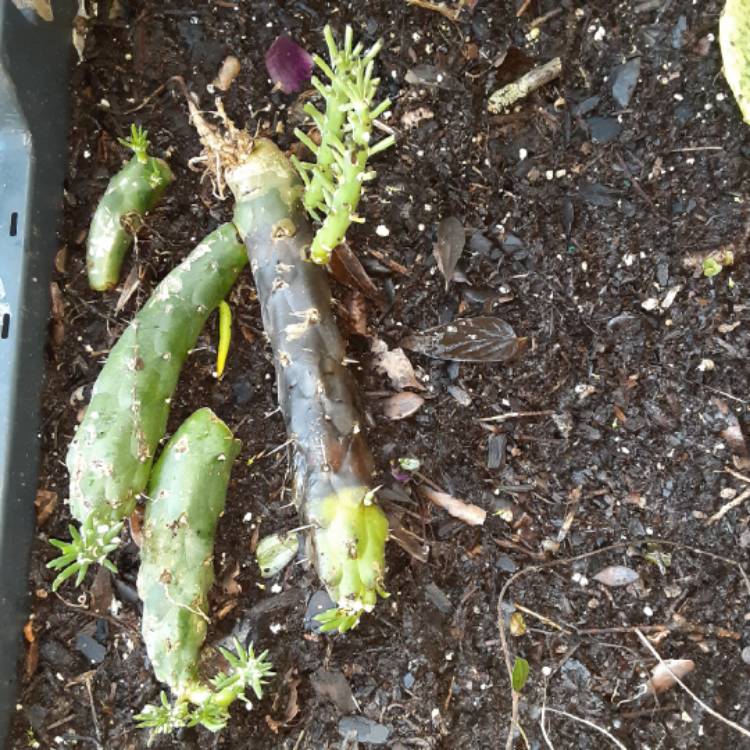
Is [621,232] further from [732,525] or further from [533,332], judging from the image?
[732,525]

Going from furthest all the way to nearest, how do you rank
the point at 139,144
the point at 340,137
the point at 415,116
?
the point at 415,116
the point at 139,144
the point at 340,137

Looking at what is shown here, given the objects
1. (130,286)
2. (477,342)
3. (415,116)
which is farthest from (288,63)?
(477,342)

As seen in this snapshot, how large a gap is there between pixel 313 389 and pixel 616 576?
695 mm

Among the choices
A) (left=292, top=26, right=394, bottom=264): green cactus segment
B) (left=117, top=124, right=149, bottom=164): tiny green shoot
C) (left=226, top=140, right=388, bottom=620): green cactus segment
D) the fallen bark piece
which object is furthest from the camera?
the fallen bark piece

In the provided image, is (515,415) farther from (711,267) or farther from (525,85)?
(525,85)

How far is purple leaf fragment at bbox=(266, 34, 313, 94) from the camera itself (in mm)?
1538

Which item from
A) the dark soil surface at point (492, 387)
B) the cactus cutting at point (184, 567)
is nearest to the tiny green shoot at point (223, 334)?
the dark soil surface at point (492, 387)

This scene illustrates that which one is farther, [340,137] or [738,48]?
[738,48]

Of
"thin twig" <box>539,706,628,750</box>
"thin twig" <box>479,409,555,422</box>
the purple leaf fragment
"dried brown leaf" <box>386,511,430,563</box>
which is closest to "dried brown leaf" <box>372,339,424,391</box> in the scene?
"thin twig" <box>479,409,555,422</box>

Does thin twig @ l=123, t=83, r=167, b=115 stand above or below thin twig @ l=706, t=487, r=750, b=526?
above

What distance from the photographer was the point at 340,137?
1184 millimetres

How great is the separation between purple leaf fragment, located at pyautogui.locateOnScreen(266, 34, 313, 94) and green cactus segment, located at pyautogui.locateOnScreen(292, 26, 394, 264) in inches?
14.3

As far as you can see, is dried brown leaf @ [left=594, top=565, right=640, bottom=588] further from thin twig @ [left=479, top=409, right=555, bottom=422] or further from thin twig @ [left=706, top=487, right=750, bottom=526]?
thin twig @ [left=479, top=409, right=555, bottom=422]

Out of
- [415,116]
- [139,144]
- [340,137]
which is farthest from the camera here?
[415,116]
